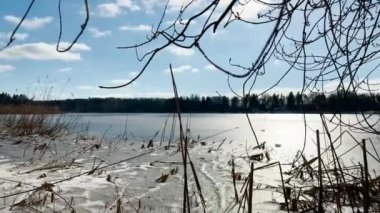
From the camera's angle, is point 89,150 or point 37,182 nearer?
point 37,182

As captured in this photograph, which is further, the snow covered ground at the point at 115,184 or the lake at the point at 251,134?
the lake at the point at 251,134

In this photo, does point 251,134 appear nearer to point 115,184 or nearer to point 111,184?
point 111,184

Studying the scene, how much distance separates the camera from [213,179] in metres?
3.86

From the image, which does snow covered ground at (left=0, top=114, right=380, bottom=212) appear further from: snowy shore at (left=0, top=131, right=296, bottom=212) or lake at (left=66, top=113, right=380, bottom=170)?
lake at (left=66, top=113, right=380, bottom=170)

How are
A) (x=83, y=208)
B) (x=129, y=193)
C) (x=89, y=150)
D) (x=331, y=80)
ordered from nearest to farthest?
1. (x=331, y=80)
2. (x=83, y=208)
3. (x=129, y=193)
4. (x=89, y=150)

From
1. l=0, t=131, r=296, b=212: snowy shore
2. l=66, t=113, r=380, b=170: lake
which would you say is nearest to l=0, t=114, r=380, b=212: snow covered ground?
l=0, t=131, r=296, b=212: snowy shore

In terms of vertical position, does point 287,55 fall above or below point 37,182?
above

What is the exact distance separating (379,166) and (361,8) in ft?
11.5

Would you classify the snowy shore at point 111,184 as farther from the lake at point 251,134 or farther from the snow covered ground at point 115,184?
the lake at point 251,134

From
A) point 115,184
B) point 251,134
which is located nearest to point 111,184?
point 115,184

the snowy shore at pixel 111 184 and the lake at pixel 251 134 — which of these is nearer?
the snowy shore at pixel 111 184

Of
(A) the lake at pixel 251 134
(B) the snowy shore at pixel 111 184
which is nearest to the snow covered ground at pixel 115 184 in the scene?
A: (B) the snowy shore at pixel 111 184

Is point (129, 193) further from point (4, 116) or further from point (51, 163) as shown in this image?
point (4, 116)

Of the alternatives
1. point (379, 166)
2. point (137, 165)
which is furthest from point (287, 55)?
point (379, 166)
